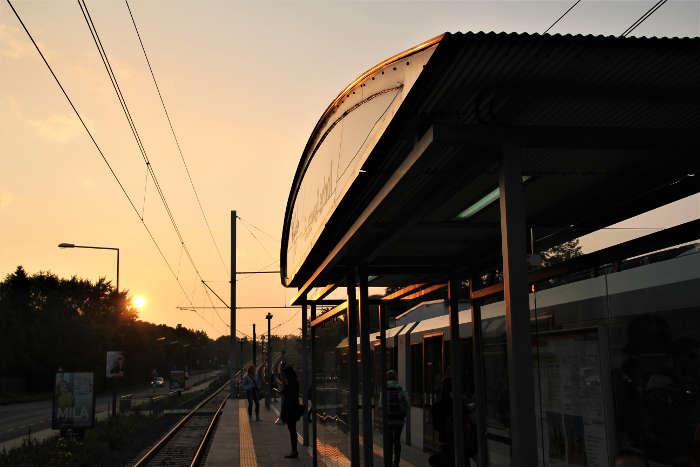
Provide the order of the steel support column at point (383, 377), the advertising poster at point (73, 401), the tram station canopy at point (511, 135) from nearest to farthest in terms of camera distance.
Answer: the tram station canopy at point (511, 135)
the steel support column at point (383, 377)
the advertising poster at point (73, 401)

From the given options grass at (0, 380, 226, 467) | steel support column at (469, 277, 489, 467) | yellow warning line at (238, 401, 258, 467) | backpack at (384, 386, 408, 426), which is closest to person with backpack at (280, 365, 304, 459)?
yellow warning line at (238, 401, 258, 467)

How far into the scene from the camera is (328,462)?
10.4 meters

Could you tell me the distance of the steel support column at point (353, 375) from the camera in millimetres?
8203

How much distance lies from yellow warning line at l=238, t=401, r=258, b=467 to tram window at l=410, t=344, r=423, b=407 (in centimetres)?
291

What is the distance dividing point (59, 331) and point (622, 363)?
5934 centimetres

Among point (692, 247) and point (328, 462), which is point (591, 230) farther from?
point (328, 462)

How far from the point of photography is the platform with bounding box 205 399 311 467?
42.5 ft

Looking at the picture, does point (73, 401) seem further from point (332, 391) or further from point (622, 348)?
point (622, 348)

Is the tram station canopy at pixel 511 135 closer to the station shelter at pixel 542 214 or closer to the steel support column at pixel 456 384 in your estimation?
the station shelter at pixel 542 214

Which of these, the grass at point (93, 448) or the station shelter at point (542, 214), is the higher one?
the station shelter at point (542, 214)

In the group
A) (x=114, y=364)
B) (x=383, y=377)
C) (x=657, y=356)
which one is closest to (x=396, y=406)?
(x=383, y=377)

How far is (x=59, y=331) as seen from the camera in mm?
58438

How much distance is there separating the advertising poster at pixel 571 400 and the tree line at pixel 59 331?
128 ft

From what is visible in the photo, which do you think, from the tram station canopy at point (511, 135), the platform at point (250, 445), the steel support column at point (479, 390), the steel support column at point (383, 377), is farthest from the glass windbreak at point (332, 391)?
the tram station canopy at point (511, 135)
